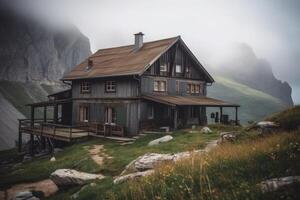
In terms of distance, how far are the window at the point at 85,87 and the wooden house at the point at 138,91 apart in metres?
0.13

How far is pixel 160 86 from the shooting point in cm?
3294

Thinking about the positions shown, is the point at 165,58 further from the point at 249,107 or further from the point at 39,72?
the point at 249,107

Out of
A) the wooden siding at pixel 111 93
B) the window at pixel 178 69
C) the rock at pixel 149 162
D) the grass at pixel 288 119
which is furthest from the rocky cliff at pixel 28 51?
the grass at pixel 288 119

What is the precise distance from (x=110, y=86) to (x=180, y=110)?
878cm

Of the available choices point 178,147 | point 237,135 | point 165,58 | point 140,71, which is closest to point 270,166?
point 237,135

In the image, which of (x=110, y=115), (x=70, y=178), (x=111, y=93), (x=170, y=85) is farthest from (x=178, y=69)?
(x=70, y=178)

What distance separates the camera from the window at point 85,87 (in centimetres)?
3569

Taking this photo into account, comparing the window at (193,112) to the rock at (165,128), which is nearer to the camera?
the rock at (165,128)

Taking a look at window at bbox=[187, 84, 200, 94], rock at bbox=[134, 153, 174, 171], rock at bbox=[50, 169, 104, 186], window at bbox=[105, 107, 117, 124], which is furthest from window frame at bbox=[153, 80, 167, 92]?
rock at bbox=[134, 153, 174, 171]

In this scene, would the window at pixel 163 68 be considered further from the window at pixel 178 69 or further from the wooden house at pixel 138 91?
the window at pixel 178 69

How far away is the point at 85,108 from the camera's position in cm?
3612

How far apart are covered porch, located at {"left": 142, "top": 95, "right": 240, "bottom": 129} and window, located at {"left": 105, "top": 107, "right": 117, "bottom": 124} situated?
4436 mm

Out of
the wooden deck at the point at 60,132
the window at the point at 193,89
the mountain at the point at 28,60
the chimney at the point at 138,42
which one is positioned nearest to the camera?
the wooden deck at the point at 60,132

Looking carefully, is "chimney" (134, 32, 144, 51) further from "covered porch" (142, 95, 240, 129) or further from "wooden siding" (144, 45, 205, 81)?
"covered porch" (142, 95, 240, 129)
